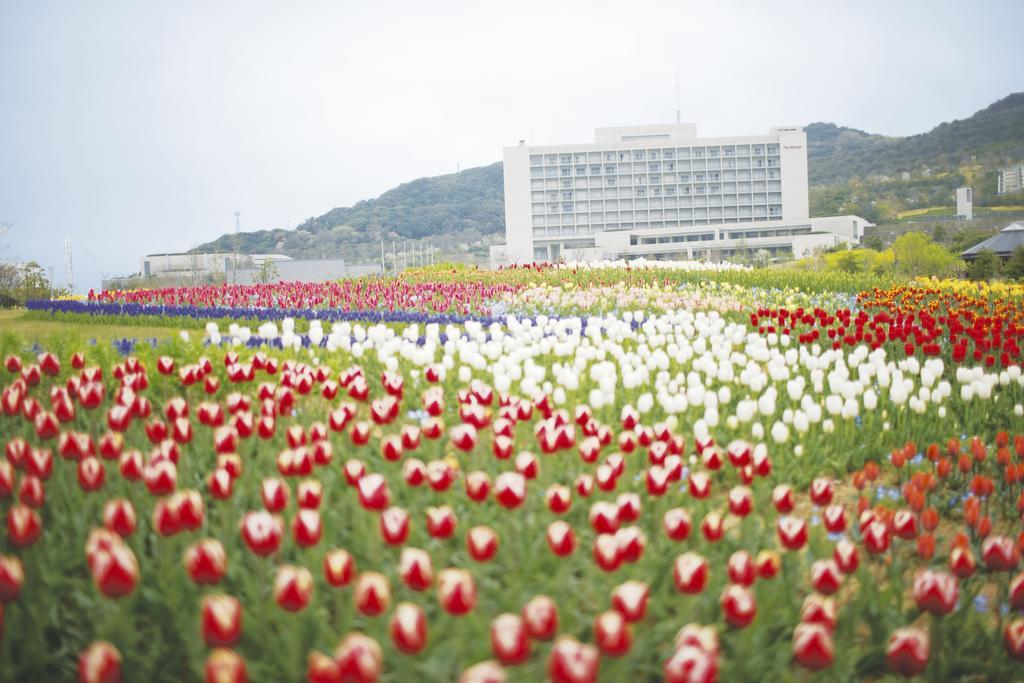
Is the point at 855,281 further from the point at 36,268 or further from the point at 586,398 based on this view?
the point at 36,268

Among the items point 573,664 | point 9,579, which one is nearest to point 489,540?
point 573,664

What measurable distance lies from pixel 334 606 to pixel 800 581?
5.91 ft

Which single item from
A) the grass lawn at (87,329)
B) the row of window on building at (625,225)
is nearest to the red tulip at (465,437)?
the grass lawn at (87,329)

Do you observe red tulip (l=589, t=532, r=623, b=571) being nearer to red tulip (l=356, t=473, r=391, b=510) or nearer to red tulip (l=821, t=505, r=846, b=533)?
red tulip (l=356, t=473, r=391, b=510)

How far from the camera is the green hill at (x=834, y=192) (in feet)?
262

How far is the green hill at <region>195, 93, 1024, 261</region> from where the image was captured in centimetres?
8000

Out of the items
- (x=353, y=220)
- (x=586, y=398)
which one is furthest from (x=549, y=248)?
(x=586, y=398)

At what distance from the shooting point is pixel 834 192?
91.5 metres

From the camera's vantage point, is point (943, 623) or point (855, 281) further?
point (855, 281)

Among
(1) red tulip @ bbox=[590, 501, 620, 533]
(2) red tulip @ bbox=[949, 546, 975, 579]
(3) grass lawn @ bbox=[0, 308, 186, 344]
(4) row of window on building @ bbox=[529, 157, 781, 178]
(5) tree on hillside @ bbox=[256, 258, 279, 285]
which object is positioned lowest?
(2) red tulip @ bbox=[949, 546, 975, 579]

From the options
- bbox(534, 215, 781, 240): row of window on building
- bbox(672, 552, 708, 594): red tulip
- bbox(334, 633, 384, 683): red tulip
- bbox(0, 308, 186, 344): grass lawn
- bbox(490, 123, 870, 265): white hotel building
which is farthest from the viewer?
bbox(534, 215, 781, 240): row of window on building

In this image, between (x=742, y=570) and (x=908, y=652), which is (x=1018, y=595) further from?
(x=742, y=570)

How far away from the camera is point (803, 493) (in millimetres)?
4441

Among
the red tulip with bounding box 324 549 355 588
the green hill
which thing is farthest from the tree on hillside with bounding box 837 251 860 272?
the green hill
